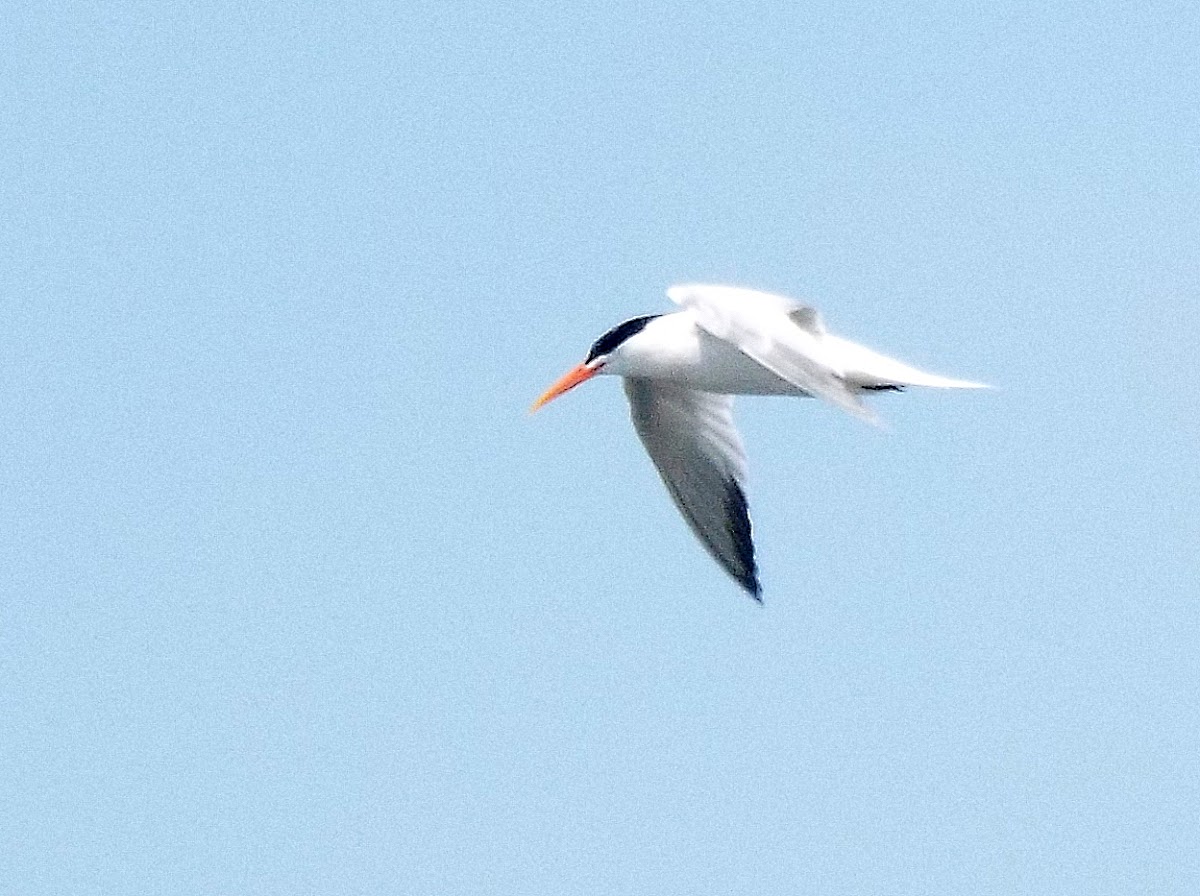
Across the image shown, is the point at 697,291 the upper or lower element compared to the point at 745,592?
upper

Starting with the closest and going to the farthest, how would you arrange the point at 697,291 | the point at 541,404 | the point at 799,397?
the point at 697,291, the point at 799,397, the point at 541,404

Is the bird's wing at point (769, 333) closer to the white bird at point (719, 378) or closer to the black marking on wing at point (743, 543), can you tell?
the white bird at point (719, 378)

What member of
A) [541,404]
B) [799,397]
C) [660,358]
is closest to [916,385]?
[799,397]

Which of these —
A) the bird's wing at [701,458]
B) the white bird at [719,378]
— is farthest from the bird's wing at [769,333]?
the bird's wing at [701,458]

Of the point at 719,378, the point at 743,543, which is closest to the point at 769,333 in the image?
the point at 719,378

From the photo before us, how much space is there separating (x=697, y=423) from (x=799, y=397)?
4.50 ft

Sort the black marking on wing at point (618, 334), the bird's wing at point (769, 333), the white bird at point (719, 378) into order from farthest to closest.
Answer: the black marking on wing at point (618, 334)
the white bird at point (719, 378)
the bird's wing at point (769, 333)

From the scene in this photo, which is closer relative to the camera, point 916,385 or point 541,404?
point 916,385

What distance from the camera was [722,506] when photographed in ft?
48.1

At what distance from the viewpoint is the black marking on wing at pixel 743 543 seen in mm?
14492

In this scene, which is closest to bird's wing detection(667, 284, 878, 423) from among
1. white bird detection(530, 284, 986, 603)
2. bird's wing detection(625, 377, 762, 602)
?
white bird detection(530, 284, 986, 603)

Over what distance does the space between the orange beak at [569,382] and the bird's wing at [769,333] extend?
1664 millimetres

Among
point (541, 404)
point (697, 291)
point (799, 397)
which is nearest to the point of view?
point (697, 291)

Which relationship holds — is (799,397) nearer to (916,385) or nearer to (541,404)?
(916,385)
